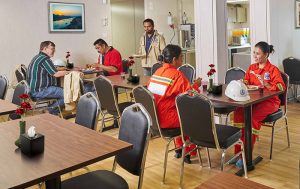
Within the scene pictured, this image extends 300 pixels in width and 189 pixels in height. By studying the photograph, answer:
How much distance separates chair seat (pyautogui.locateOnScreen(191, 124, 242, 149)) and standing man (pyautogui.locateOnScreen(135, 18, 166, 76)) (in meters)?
2.80

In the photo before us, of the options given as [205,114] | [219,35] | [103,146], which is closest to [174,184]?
[205,114]

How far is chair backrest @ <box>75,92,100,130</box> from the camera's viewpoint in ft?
8.43

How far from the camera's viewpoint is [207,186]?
1.37 m

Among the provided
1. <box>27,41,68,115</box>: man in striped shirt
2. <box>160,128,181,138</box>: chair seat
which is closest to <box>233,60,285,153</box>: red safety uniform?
<box>160,128,181,138</box>: chair seat

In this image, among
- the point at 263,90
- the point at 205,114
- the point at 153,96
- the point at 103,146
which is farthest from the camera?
the point at 263,90

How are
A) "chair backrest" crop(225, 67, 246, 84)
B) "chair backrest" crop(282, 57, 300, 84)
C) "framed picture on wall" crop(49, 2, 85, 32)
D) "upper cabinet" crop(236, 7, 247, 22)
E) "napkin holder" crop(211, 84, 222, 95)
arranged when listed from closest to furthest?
"napkin holder" crop(211, 84, 222, 95)
"chair backrest" crop(225, 67, 246, 84)
"chair backrest" crop(282, 57, 300, 84)
"framed picture on wall" crop(49, 2, 85, 32)
"upper cabinet" crop(236, 7, 247, 22)

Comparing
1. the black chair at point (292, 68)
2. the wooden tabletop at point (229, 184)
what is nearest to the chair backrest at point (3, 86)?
the wooden tabletop at point (229, 184)

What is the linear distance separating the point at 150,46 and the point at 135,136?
3716 mm

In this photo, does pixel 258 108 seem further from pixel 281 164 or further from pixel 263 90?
pixel 281 164

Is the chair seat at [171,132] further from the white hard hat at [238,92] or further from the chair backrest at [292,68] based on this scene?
the chair backrest at [292,68]

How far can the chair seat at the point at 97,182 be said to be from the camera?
6.73 ft

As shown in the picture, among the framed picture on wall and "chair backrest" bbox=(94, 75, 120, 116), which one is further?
the framed picture on wall

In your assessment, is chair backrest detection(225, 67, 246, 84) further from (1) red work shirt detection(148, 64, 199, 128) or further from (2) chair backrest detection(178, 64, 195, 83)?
(1) red work shirt detection(148, 64, 199, 128)

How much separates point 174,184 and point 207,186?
1.76 metres
